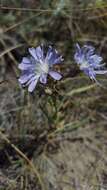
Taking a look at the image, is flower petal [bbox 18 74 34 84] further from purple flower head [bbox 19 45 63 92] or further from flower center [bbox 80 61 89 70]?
flower center [bbox 80 61 89 70]

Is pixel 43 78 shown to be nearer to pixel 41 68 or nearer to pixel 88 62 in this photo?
pixel 41 68

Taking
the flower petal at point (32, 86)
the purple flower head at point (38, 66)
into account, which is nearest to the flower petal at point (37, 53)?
the purple flower head at point (38, 66)

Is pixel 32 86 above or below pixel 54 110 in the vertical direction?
above

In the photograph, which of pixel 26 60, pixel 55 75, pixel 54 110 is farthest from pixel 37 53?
pixel 54 110

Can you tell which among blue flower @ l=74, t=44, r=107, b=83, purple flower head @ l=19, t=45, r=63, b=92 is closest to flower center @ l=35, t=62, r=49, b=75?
purple flower head @ l=19, t=45, r=63, b=92

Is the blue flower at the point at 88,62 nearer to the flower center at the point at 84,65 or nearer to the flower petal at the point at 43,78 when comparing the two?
the flower center at the point at 84,65
